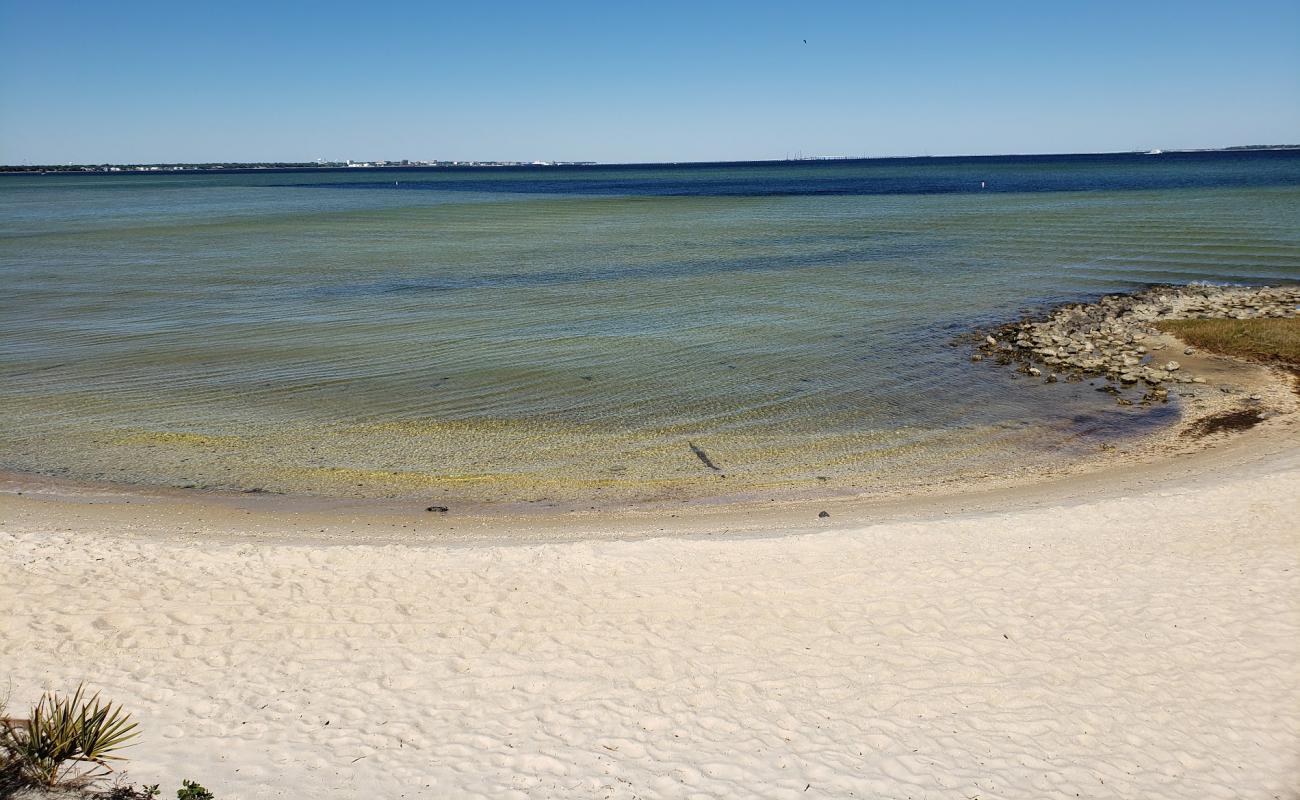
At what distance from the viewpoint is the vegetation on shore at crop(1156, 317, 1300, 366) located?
20062 mm

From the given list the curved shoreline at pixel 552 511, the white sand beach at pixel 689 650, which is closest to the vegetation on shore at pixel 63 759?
the white sand beach at pixel 689 650

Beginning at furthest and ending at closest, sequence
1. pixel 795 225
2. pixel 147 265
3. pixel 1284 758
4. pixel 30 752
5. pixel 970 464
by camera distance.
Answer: pixel 795 225 → pixel 147 265 → pixel 970 464 → pixel 1284 758 → pixel 30 752

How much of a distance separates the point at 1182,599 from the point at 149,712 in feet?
30.5

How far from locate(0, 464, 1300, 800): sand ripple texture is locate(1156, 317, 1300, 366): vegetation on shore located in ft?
37.5

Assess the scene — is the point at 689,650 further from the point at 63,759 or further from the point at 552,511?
the point at 63,759

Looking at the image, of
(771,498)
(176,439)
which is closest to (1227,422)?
(771,498)

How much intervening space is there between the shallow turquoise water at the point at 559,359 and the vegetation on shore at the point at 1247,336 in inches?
181

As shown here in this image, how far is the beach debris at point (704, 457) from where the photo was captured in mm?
13705

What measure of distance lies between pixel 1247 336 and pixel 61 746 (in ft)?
77.2

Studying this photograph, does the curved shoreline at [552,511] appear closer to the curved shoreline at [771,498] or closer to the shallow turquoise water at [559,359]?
the curved shoreline at [771,498]

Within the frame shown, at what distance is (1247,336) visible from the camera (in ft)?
69.6

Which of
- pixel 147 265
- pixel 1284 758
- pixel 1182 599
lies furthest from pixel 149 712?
pixel 147 265

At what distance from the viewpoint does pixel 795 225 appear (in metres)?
57.5

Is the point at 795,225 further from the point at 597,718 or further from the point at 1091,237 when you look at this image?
the point at 597,718
